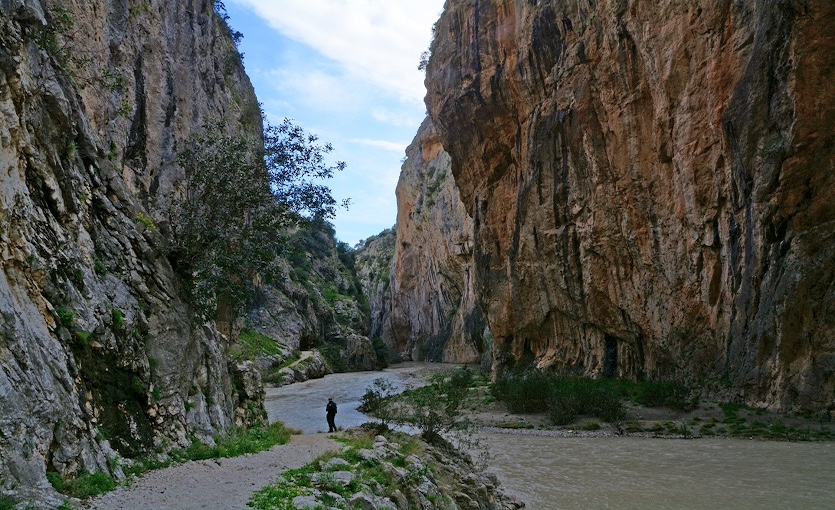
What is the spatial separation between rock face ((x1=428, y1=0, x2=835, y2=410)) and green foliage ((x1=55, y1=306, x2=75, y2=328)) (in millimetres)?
20770

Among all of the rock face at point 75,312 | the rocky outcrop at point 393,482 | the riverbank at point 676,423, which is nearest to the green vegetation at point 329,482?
the rocky outcrop at point 393,482

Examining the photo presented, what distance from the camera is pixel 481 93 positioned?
39188 mm

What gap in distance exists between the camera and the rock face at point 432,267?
219 ft

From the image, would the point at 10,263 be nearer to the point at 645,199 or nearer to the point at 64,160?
the point at 64,160

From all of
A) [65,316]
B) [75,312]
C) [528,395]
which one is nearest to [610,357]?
[528,395]

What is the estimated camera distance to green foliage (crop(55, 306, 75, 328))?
873cm

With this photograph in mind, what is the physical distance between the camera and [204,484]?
8609 millimetres

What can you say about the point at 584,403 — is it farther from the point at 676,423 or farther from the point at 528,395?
the point at 676,423

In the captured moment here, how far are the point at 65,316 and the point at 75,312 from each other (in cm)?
32

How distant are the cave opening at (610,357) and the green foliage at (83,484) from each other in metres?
29.3

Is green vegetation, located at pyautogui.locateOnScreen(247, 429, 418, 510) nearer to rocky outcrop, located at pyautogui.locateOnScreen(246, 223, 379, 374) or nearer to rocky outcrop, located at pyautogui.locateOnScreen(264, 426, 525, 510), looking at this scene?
rocky outcrop, located at pyautogui.locateOnScreen(264, 426, 525, 510)

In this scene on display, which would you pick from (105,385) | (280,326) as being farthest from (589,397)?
(280,326)

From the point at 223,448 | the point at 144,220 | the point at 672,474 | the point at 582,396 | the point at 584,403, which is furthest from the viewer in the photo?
the point at 582,396

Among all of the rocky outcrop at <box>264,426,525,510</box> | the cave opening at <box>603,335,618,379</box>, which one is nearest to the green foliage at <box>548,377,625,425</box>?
the cave opening at <box>603,335,618,379</box>
